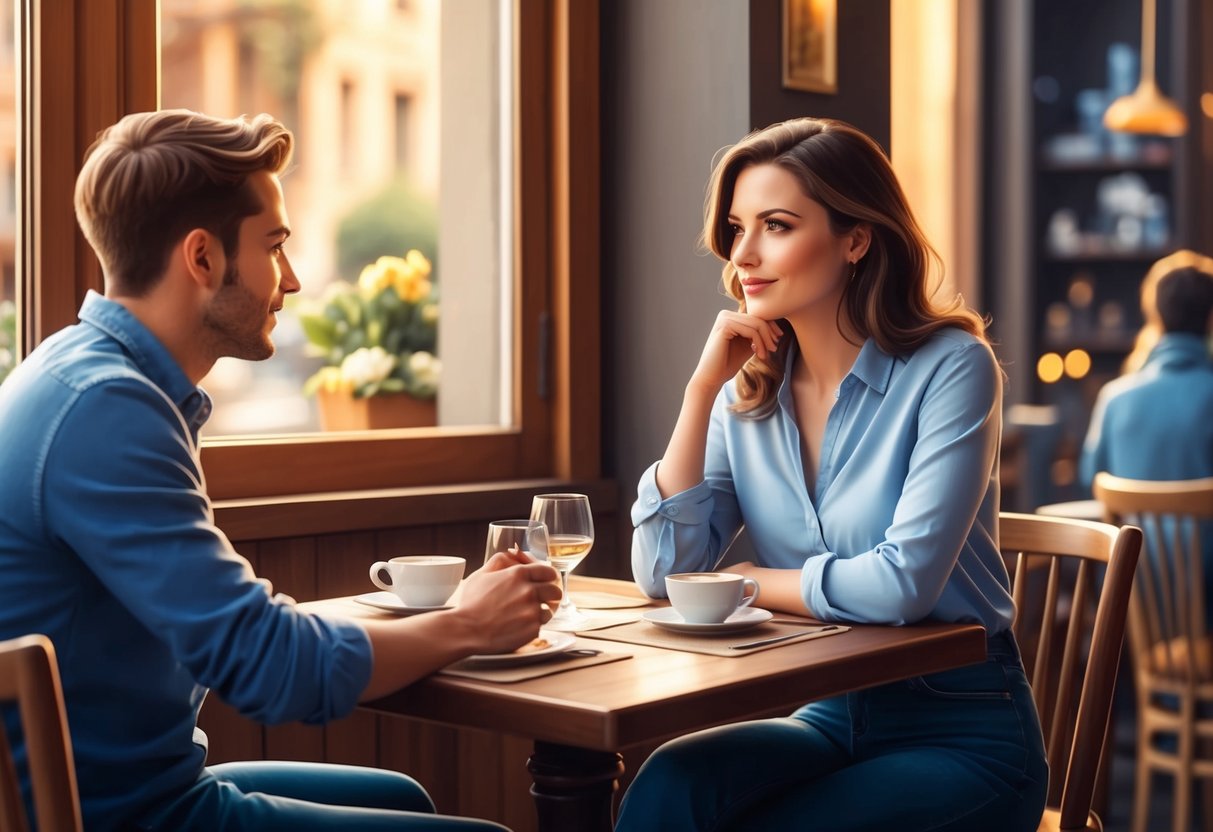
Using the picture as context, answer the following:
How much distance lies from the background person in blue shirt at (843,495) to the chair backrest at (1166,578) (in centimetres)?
144

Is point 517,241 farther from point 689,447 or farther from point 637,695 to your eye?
point 637,695

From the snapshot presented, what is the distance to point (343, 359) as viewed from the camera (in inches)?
104

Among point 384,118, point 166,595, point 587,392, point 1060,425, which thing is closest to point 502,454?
point 587,392

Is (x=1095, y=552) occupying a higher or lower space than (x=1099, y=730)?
higher

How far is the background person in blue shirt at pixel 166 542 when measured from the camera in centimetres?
134

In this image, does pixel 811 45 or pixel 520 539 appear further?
pixel 811 45

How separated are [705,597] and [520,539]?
0.23 meters

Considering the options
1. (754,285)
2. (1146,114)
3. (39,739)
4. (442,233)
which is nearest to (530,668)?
(39,739)

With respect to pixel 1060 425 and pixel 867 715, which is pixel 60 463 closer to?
pixel 867 715

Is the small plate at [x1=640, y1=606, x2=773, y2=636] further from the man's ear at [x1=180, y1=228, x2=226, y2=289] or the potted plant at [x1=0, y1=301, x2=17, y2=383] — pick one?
the potted plant at [x1=0, y1=301, x2=17, y2=383]

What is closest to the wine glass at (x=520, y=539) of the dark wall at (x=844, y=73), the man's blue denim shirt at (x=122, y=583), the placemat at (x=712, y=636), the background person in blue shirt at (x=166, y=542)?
the background person in blue shirt at (x=166, y=542)

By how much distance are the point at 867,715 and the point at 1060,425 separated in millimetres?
3819

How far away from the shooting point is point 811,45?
2.79 metres

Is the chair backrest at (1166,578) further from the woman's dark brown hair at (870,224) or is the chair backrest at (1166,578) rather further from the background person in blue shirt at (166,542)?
the background person in blue shirt at (166,542)
